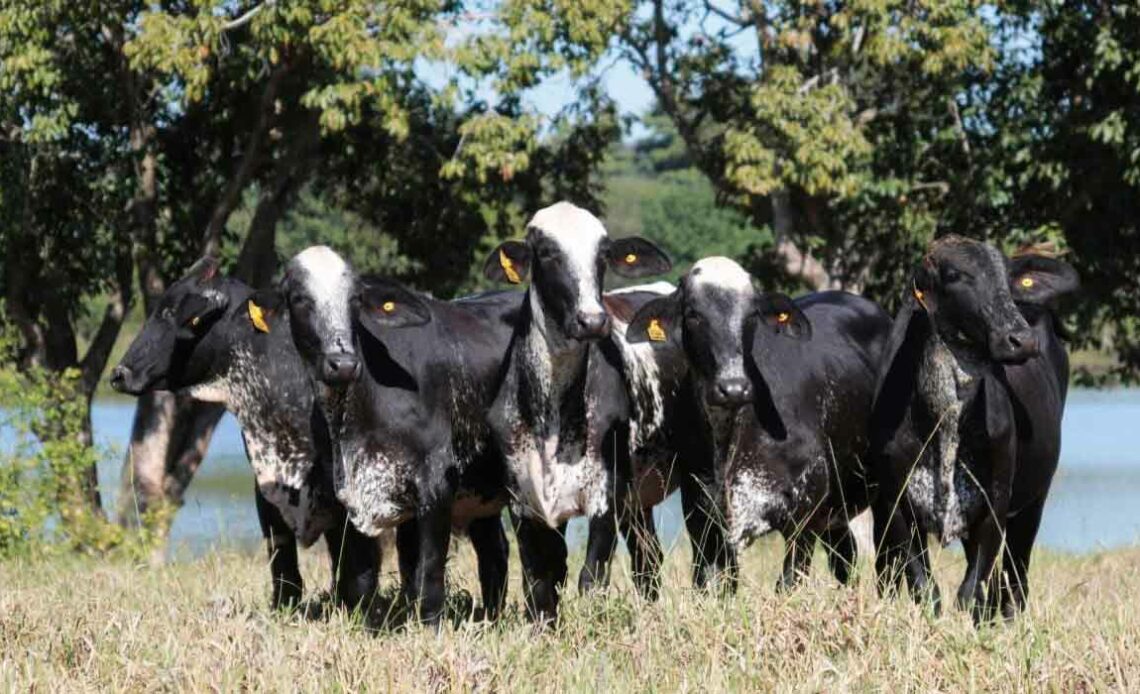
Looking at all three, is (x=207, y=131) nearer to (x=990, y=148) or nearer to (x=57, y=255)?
(x=57, y=255)

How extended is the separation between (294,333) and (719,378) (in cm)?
185

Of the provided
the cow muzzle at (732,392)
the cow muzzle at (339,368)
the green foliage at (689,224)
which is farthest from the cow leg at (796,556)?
the green foliage at (689,224)

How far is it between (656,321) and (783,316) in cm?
55

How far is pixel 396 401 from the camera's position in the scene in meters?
8.45

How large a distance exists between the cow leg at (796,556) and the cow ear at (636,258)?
128cm

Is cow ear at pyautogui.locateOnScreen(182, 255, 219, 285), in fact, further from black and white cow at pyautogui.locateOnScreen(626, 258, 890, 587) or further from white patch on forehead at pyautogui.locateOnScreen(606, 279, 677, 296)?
black and white cow at pyautogui.locateOnScreen(626, 258, 890, 587)

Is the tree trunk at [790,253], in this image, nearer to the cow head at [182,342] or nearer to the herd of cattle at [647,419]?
the herd of cattle at [647,419]

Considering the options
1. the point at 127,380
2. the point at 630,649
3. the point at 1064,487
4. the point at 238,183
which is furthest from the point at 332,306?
the point at 1064,487

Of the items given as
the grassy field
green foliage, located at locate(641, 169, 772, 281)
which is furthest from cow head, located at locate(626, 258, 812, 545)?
green foliage, located at locate(641, 169, 772, 281)

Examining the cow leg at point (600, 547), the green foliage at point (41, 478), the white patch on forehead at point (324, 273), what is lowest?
the green foliage at point (41, 478)

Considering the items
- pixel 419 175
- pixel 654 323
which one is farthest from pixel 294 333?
pixel 419 175

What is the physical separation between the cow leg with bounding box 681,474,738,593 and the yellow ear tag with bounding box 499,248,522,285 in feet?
3.76

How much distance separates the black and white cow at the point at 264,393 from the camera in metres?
8.88

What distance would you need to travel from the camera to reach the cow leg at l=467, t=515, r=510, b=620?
953 cm
